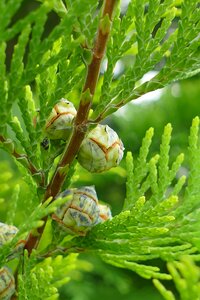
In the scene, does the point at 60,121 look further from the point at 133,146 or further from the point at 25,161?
the point at 133,146

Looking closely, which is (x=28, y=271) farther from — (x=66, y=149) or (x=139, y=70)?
(x=139, y=70)

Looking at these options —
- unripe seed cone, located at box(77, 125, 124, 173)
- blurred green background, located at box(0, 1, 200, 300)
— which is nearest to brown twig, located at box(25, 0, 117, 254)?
unripe seed cone, located at box(77, 125, 124, 173)

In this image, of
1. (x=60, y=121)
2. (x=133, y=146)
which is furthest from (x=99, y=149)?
(x=133, y=146)

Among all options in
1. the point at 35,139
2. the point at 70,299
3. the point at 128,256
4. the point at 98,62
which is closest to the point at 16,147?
the point at 35,139

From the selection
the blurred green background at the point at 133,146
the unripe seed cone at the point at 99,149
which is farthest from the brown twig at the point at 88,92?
the blurred green background at the point at 133,146

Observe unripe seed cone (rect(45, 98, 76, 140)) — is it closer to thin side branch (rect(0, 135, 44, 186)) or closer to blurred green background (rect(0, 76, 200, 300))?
thin side branch (rect(0, 135, 44, 186))

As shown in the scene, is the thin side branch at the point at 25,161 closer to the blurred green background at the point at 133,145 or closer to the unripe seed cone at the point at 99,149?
the unripe seed cone at the point at 99,149
